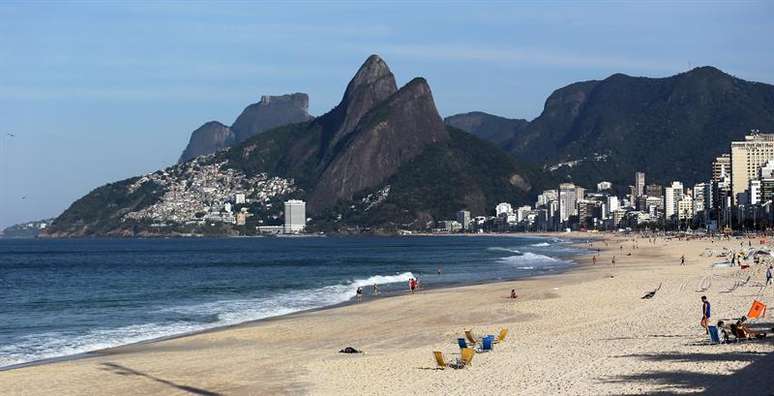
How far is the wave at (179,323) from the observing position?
2770cm

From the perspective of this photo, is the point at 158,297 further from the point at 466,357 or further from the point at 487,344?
the point at 466,357

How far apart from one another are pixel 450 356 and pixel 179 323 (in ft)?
48.6

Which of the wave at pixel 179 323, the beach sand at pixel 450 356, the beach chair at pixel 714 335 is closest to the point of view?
the beach sand at pixel 450 356

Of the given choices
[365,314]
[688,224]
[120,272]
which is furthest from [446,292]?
[688,224]

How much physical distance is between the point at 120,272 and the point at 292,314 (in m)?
45.6

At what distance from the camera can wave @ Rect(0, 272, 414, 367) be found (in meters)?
27.7

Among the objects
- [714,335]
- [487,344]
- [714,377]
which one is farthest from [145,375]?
[714,335]

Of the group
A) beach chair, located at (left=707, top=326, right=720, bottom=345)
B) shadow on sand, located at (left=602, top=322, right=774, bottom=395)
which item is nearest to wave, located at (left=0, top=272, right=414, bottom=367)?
shadow on sand, located at (left=602, top=322, right=774, bottom=395)

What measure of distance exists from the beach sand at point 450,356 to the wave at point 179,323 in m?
1.69

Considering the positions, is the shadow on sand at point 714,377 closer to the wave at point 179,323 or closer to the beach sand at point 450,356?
the beach sand at point 450,356

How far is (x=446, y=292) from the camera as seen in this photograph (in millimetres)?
45625

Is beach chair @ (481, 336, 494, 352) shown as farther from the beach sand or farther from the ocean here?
the ocean

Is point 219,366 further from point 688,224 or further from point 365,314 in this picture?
point 688,224

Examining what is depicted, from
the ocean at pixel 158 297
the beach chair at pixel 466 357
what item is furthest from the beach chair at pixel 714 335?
the ocean at pixel 158 297
